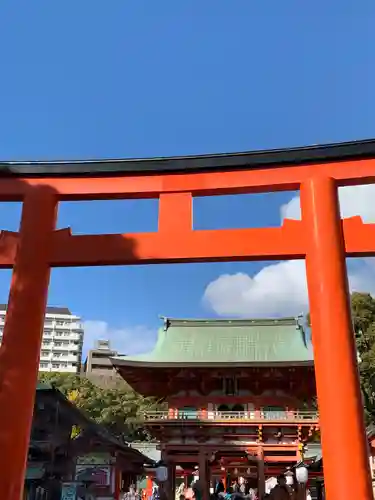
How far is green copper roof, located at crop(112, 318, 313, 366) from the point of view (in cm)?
1437

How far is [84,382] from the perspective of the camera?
40.8 m

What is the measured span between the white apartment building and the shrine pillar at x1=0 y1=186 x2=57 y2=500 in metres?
71.2

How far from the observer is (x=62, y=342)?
77.6m

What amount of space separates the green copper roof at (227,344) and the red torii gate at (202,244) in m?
9.10

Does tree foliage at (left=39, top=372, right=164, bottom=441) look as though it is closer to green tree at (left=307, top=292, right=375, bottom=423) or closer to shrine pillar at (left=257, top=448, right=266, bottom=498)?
green tree at (left=307, top=292, right=375, bottom=423)

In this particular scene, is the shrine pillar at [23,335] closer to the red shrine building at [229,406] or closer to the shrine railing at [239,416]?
the red shrine building at [229,406]

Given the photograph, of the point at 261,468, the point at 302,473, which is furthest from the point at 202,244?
the point at 261,468

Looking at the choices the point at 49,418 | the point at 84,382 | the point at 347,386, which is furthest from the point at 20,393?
the point at 84,382

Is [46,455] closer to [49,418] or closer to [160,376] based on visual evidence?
Answer: [49,418]

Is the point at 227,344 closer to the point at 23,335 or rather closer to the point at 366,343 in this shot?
the point at 366,343

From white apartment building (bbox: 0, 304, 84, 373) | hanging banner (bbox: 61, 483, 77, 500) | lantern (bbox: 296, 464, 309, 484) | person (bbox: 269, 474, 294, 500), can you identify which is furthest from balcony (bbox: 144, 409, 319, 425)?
white apartment building (bbox: 0, 304, 84, 373)

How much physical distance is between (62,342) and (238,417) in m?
67.4

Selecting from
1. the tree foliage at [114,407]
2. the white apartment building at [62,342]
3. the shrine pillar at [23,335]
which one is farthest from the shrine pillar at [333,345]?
the white apartment building at [62,342]

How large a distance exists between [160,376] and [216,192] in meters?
10.3
